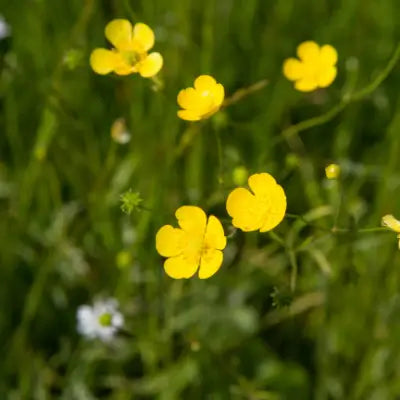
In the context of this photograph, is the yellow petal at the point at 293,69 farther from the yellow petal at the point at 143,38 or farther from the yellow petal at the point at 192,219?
the yellow petal at the point at 192,219

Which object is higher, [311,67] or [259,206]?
[311,67]

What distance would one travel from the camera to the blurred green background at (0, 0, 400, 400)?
51.8 inches

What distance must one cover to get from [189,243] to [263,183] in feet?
0.38

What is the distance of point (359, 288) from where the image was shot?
1346mm

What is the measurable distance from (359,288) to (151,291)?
1.26 feet

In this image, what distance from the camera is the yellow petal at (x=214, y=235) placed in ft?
2.81

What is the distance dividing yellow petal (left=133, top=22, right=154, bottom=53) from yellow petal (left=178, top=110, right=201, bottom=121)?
166 millimetres

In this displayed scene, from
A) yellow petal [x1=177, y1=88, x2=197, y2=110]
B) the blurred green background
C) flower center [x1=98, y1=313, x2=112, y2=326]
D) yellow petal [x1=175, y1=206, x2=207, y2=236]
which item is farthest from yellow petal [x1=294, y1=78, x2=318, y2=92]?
flower center [x1=98, y1=313, x2=112, y2=326]

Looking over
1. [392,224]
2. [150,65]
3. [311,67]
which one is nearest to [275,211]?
[392,224]

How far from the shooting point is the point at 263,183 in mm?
868

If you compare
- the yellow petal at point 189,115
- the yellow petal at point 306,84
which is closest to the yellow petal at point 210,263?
the yellow petal at point 189,115

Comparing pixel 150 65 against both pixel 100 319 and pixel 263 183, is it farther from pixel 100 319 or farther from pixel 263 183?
pixel 100 319

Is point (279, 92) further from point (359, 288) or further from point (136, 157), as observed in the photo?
point (359, 288)

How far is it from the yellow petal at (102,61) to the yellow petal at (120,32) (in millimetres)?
21
